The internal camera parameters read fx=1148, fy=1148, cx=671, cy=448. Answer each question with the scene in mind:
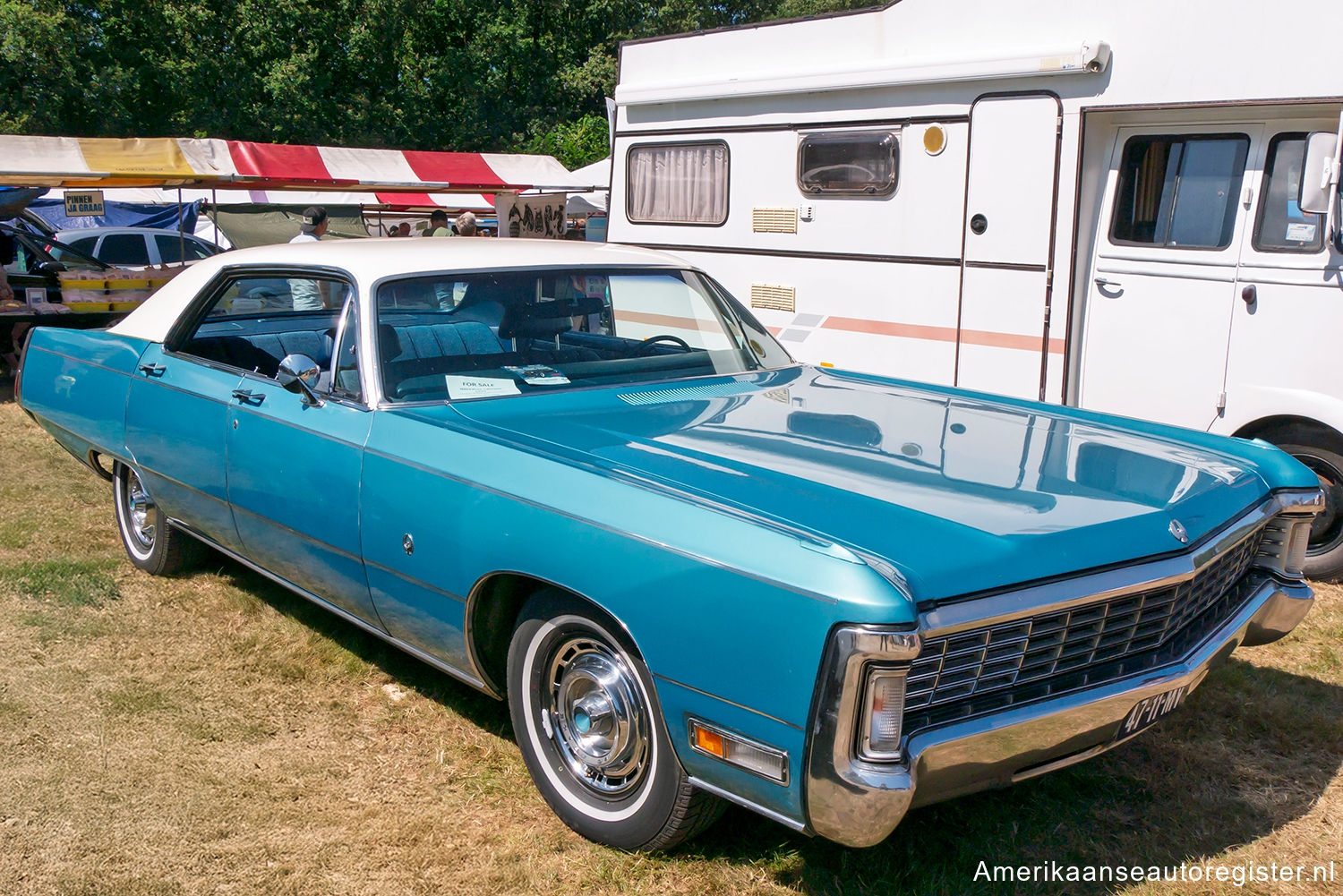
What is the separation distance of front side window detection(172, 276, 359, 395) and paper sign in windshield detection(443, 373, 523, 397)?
24.6 inches

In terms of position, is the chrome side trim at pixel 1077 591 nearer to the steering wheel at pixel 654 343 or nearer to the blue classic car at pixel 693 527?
the blue classic car at pixel 693 527

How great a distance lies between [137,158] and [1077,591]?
12898 mm

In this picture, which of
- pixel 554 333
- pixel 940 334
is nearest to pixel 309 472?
pixel 554 333

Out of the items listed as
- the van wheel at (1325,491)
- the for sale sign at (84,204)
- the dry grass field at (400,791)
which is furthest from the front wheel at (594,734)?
the for sale sign at (84,204)

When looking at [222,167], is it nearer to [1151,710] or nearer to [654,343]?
[654,343]

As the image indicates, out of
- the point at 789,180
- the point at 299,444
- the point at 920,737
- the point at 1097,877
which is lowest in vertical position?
the point at 1097,877

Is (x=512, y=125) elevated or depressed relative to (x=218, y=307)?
elevated

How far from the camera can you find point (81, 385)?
504 centimetres

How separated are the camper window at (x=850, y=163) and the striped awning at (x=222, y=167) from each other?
779 centimetres

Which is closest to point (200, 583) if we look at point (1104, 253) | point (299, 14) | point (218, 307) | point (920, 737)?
point (218, 307)

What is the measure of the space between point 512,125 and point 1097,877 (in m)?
33.6

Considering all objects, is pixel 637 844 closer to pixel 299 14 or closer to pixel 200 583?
pixel 200 583

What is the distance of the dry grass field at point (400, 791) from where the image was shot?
2.88 m

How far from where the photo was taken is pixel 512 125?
112 ft
